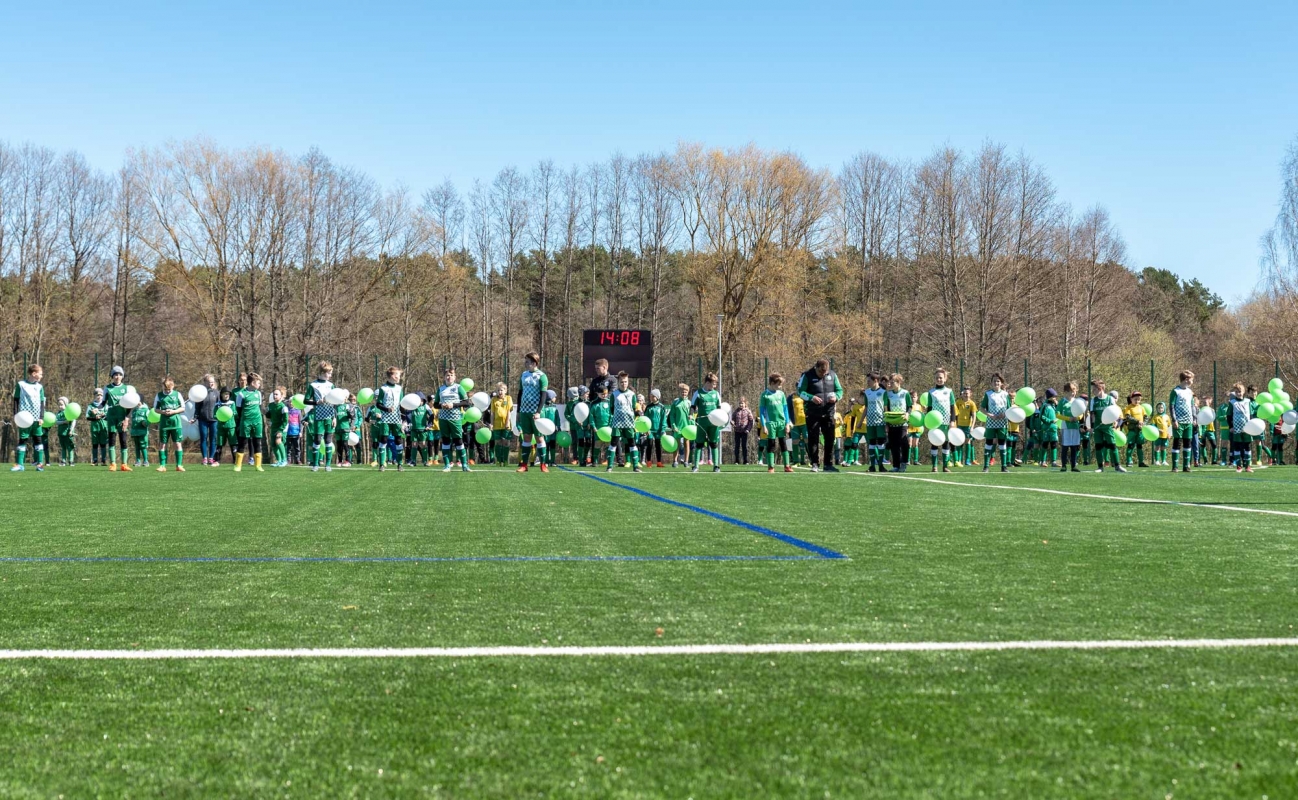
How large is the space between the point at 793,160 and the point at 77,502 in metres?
38.8

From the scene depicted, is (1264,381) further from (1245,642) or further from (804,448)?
(1245,642)

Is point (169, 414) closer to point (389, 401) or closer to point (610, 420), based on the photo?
point (389, 401)

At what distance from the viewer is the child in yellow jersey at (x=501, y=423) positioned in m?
25.3

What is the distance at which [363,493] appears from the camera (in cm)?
1279

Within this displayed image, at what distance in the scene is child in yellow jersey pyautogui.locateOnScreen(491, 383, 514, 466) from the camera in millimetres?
25344

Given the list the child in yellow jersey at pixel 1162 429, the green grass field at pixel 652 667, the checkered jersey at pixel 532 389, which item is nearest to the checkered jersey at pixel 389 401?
the checkered jersey at pixel 532 389

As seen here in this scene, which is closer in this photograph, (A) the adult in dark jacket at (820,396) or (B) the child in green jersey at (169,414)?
(A) the adult in dark jacket at (820,396)

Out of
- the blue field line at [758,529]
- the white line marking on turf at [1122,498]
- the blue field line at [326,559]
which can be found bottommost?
the white line marking on turf at [1122,498]

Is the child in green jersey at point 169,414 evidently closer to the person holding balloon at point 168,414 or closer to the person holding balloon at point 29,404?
the person holding balloon at point 168,414

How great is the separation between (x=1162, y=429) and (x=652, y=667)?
2564 cm

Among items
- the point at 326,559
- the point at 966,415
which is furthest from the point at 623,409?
the point at 326,559

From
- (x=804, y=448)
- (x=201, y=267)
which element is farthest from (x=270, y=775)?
(x=201, y=267)

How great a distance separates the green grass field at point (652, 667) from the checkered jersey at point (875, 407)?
39.9ft

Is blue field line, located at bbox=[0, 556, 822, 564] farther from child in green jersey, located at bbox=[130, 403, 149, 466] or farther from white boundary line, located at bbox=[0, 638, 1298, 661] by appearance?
child in green jersey, located at bbox=[130, 403, 149, 466]
